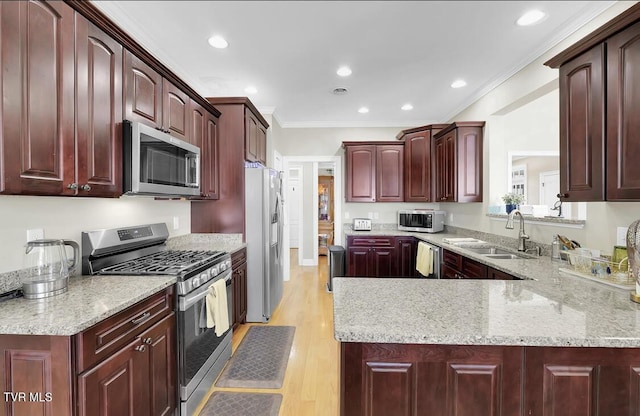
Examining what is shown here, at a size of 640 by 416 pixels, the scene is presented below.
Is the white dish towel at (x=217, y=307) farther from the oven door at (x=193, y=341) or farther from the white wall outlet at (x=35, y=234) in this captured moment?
the white wall outlet at (x=35, y=234)

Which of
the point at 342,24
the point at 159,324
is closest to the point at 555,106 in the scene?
the point at 342,24

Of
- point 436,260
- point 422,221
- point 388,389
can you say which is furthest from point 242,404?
point 422,221

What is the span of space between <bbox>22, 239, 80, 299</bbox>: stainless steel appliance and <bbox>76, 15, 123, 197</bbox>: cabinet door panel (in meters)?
0.30

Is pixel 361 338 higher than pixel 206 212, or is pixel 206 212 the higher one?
pixel 206 212

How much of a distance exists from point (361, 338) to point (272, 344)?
6.91ft

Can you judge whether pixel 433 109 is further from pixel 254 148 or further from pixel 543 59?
pixel 254 148

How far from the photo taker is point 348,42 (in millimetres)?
2537

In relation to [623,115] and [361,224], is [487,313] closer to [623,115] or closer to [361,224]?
[623,115]

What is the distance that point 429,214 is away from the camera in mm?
4254

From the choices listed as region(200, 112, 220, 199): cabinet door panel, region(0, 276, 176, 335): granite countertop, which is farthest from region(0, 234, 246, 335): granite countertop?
region(200, 112, 220, 199): cabinet door panel

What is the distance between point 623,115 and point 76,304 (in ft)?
9.09

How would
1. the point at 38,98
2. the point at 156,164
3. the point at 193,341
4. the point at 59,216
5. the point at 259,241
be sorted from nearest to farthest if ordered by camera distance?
the point at 38,98 < the point at 59,216 < the point at 193,341 < the point at 156,164 < the point at 259,241

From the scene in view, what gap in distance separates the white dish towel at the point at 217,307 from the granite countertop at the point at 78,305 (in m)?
0.44

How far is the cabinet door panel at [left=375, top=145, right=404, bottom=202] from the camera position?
4.64m
